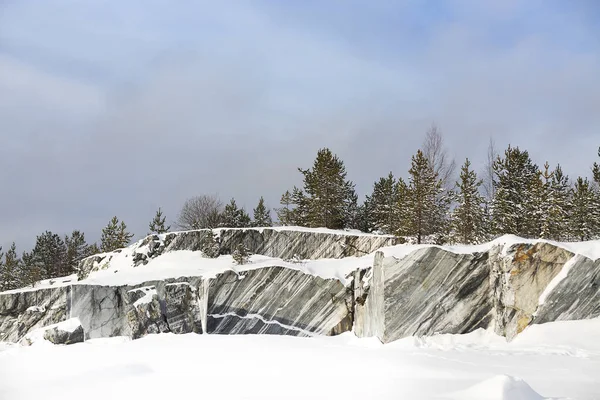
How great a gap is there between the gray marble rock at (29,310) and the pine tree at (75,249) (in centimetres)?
1864

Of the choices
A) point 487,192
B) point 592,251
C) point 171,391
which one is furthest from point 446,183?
point 171,391

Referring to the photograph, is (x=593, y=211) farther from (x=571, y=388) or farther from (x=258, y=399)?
(x=258, y=399)

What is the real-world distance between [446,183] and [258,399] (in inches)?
1302

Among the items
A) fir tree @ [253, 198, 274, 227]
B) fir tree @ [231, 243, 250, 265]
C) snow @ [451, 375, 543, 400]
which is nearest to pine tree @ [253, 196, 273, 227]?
fir tree @ [253, 198, 274, 227]

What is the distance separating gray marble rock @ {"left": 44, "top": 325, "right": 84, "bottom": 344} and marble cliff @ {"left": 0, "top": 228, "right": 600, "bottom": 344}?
0.04 metres

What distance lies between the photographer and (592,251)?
1520 cm

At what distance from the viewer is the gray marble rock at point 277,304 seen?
62.7 ft

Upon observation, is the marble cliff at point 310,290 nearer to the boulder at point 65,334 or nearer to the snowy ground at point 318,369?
the boulder at point 65,334

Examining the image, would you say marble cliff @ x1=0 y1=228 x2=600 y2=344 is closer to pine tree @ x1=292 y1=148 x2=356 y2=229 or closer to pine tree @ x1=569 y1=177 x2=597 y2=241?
pine tree @ x1=292 y1=148 x2=356 y2=229

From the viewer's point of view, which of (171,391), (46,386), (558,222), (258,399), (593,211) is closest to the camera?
(258,399)

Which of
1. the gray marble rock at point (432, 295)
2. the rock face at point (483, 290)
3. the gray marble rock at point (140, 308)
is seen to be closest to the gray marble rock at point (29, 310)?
the gray marble rock at point (140, 308)

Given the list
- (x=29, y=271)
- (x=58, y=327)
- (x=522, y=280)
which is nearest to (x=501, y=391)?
(x=522, y=280)

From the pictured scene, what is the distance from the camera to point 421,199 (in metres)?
27.4

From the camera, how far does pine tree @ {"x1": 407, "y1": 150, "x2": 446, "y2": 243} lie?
2731 cm
